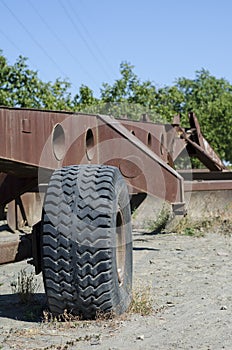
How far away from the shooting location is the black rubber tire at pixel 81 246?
4.93m

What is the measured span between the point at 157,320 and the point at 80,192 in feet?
3.40

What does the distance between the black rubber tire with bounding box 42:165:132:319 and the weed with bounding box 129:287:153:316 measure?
0.25 m

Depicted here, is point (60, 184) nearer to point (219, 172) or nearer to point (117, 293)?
point (117, 293)

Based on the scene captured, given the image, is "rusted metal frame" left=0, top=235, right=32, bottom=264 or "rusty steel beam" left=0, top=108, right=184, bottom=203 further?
"rusty steel beam" left=0, top=108, right=184, bottom=203

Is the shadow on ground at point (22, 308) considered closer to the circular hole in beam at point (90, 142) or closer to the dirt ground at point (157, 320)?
the dirt ground at point (157, 320)

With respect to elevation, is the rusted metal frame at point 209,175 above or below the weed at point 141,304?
above

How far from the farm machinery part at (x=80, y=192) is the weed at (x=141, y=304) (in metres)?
0.11

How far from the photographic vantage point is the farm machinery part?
16.3 feet

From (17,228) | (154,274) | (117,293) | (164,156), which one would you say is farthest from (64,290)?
(17,228)

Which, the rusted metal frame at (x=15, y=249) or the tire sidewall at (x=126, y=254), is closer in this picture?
the tire sidewall at (x=126, y=254)

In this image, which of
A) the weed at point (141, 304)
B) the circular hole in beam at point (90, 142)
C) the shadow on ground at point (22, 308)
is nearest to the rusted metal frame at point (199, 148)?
the circular hole in beam at point (90, 142)

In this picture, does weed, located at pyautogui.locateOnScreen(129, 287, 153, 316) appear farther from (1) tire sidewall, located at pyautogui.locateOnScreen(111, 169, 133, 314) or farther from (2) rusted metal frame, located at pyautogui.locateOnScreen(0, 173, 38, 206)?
(2) rusted metal frame, located at pyautogui.locateOnScreen(0, 173, 38, 206)

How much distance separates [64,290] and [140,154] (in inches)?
149

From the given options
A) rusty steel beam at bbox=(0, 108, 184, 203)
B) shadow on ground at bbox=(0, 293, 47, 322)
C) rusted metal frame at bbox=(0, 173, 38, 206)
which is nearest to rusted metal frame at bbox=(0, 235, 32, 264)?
shadow on ground at bbox=(0, 293, 47, 322)
